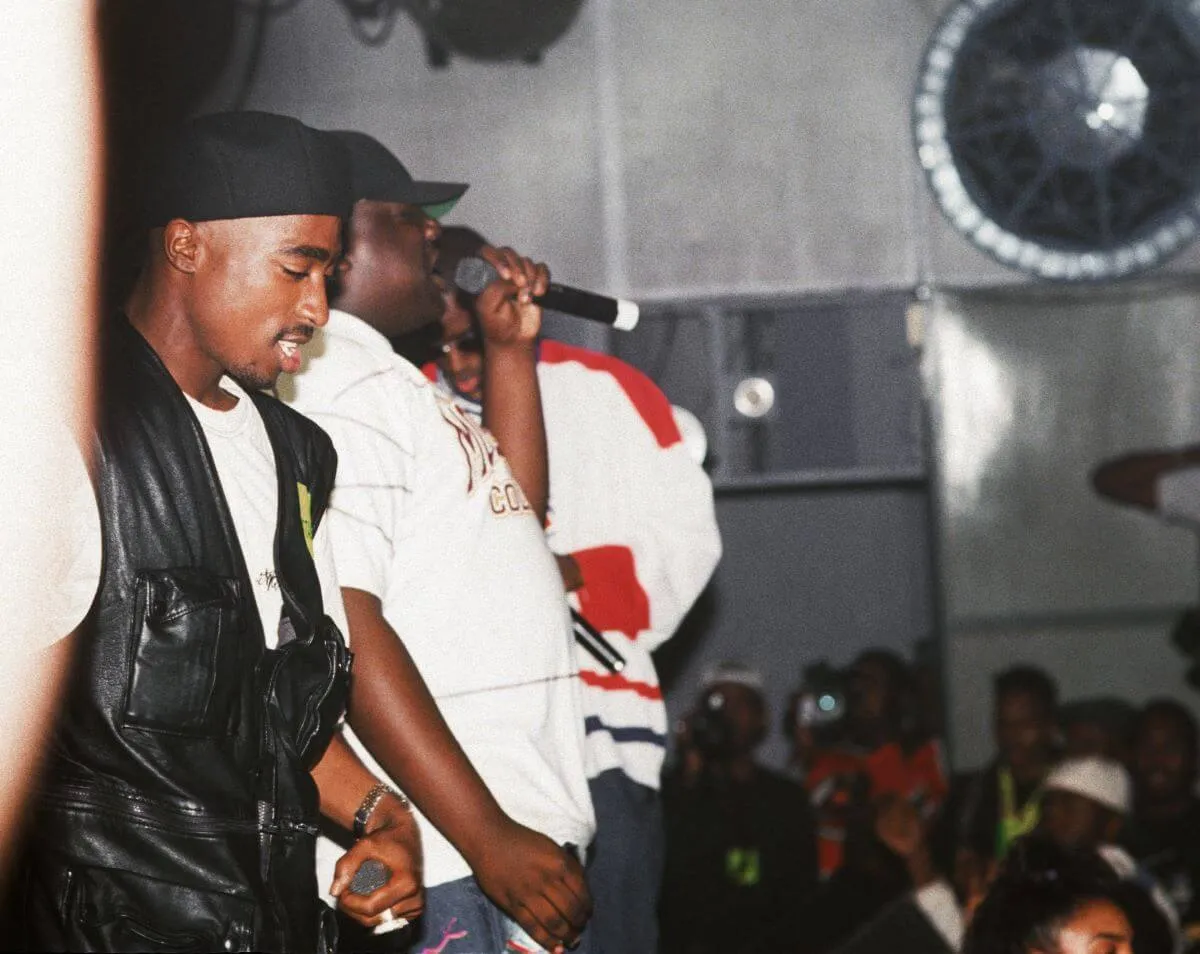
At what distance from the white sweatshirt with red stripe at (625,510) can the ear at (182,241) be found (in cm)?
100

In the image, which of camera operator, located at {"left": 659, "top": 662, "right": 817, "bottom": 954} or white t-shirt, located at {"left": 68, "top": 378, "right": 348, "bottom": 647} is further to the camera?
camera operator, located at {"left": 659, "top": 662, "right": 817, "bottom": 954}

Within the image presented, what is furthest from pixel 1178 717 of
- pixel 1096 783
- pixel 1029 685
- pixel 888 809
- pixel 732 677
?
pixel 732 677

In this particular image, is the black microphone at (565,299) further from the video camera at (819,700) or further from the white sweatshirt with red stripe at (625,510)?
the video camera at (819,700)

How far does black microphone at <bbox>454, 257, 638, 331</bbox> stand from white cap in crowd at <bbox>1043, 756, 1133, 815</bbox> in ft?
7.70

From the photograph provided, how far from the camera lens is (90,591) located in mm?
1397

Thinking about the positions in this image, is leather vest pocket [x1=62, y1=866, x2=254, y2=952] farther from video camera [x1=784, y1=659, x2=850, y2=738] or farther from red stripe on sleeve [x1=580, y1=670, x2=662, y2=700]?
video camera [x1=784, y1=659, x2=850, y2=738]

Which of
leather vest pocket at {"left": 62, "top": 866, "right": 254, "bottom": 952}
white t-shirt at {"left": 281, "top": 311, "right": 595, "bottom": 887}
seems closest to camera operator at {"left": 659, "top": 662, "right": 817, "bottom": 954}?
white t-shirt at {"left": 281, "top": 311, "right": 595, "bottom": 887}

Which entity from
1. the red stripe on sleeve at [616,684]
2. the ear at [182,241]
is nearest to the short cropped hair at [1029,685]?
the red stripe on sleeve at [616,684]

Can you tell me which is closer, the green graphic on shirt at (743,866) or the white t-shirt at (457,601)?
the white t-shirt at (457,601)

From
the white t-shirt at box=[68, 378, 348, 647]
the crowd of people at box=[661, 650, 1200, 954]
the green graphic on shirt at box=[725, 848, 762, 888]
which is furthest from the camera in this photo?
the green graphic on shirt at box=[725, 848, 762, 888]

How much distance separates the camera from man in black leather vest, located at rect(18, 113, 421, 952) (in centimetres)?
142

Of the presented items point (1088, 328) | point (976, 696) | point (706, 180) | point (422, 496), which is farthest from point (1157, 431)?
point (422, 496)

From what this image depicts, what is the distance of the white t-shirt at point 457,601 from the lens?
1958mm

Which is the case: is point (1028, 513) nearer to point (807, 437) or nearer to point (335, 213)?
point (807, 437)
